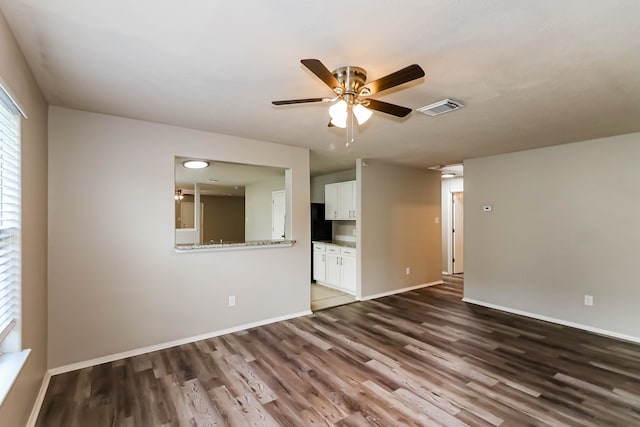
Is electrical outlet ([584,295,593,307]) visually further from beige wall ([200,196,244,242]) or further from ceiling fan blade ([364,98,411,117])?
beige wall ([200,196,244,242])

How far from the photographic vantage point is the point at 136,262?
3.03m

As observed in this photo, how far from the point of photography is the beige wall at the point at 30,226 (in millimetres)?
1603

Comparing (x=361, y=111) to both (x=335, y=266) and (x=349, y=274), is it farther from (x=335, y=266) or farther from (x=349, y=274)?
(x=335, y=266)

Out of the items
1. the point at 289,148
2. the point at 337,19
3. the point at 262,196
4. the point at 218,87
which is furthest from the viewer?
the point at 262,196

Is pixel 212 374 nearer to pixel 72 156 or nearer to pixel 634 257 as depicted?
pixel 72 156

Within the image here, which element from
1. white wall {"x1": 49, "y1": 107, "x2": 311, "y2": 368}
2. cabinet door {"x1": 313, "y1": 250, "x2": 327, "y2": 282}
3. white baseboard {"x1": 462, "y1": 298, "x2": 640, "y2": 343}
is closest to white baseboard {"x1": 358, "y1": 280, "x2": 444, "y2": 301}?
white baseboard {"x1": 462, "y1": 298, "x2": 640, "y2": 343}

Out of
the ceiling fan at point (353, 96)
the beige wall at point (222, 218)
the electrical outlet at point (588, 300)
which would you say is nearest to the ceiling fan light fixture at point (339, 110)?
the ceiling fan at point (353, 96)

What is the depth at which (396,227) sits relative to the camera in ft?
18.3

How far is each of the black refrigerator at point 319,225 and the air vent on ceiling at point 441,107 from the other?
380 centimetres

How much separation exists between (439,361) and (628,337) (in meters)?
2.47

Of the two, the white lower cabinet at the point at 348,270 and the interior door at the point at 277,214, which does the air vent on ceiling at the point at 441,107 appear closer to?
the white lower cabinet at the point at 348,270

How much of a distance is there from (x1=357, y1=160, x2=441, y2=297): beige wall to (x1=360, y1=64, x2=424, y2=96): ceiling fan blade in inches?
129

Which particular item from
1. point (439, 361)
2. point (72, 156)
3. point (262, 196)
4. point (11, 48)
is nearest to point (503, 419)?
point (439, 361)

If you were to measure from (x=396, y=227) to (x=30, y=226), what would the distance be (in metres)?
4.91
